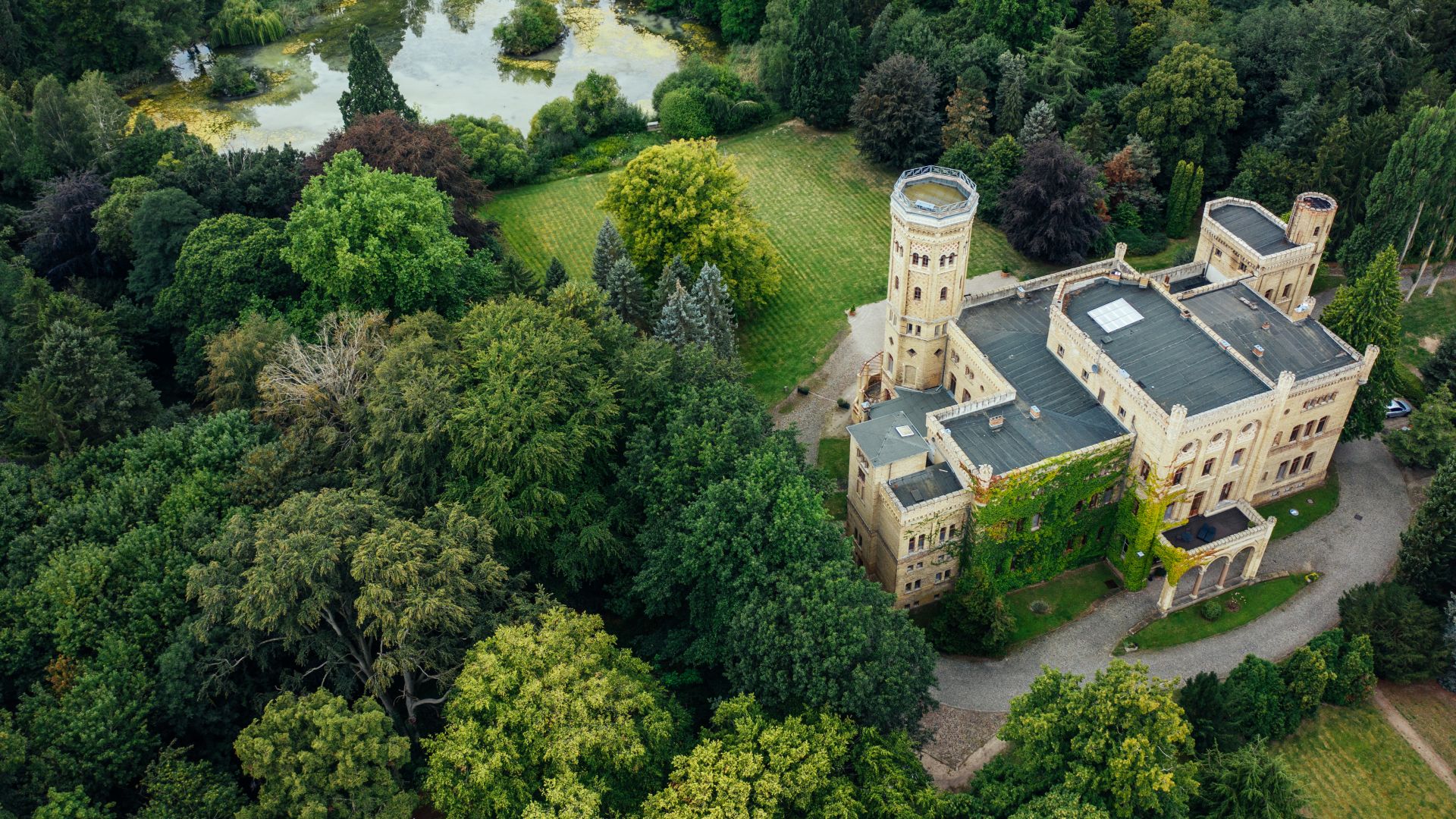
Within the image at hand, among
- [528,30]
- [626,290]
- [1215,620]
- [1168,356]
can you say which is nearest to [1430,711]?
[1215,620]

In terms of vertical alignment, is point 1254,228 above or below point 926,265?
below

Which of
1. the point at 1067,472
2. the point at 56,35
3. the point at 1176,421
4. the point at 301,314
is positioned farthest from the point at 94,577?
the point at 56,35

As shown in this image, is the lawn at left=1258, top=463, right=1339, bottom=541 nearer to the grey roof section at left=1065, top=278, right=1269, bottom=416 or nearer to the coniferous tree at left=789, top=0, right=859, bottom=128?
the grey roof section at left=1065, top=278, right=1269, bottom=416

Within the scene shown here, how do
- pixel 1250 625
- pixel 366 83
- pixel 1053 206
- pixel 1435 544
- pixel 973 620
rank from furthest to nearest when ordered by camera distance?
pixel 366 83, pixel 1053 206, pixel 1250 625, pixel 973 620, pixel 1435 544

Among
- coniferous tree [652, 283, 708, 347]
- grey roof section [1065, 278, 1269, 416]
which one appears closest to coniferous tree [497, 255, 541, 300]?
coniferous tree [652, 283, 708, 347]

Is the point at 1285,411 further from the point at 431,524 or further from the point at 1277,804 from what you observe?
the point at 431,524

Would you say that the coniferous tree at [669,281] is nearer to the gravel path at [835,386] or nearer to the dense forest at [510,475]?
the dense forest at [510,475]

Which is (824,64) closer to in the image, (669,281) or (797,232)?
(797,232)
